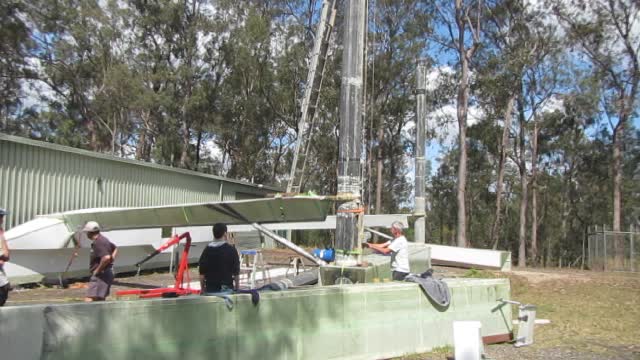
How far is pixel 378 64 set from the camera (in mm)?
42938

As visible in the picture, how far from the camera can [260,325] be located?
19.3 ft

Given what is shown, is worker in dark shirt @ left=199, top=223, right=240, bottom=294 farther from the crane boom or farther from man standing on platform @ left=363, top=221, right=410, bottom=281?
the crane boom

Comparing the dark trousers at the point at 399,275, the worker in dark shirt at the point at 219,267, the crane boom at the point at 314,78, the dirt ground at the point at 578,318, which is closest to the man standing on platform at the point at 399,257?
the dark trousers at the point at 399,275

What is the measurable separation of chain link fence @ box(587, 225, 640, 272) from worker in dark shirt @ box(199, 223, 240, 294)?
→ 25106 mm

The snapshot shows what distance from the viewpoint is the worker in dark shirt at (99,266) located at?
7.68 metres

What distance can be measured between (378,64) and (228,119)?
12327 mm

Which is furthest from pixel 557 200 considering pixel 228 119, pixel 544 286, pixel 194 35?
pixel 544 286

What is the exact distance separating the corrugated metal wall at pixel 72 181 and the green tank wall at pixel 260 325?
35.5 ft

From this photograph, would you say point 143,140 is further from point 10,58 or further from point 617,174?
point 617,174

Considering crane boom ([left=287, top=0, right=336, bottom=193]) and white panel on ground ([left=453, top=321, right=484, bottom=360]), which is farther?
crane boom ([left=287, top=0, right=336, bottom=193])

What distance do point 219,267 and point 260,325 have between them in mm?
940

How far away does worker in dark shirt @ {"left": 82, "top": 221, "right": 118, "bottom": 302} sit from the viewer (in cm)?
768

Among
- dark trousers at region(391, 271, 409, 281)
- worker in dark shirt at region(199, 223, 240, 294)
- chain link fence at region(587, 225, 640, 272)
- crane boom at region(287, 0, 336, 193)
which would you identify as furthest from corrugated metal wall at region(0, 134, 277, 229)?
chain link fence at region(587, 225, 640, 272)

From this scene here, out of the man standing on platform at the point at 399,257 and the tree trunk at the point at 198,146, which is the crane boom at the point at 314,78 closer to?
the man standing on platform at the point at 399,257
